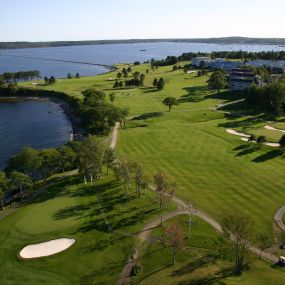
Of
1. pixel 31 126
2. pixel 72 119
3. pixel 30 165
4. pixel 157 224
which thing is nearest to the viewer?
pixel 157 224

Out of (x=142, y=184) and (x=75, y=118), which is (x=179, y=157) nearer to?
(x=142, y=184)

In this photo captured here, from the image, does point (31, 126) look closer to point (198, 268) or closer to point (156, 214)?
point (156, 214)

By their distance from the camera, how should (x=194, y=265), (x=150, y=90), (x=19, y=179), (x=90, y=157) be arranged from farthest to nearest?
(x=150, y=90)
(x=90, y=157)
(x=19, y=179)
(x=194, y=265)

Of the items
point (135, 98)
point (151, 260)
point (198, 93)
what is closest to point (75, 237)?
point (151, 260)

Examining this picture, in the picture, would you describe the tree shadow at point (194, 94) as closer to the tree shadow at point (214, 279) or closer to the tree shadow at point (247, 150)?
the tree shadow at point (247, 150)

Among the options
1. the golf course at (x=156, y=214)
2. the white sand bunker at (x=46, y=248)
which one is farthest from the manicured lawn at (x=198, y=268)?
the white sand bunker at (x=46, y=248)

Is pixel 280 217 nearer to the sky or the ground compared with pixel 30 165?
nearer to the ground

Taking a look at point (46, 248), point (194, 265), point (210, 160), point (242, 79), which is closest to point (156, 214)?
point (194, 265)
